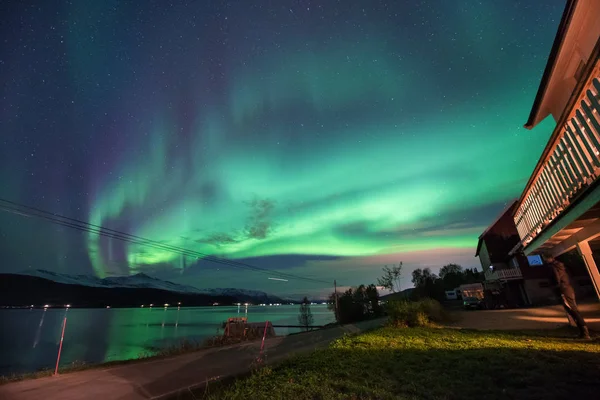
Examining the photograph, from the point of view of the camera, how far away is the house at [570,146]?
15.4ft

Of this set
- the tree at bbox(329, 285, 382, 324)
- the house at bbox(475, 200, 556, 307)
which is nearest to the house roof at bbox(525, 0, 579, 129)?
the house at bbox(475, 200, 556, 307)

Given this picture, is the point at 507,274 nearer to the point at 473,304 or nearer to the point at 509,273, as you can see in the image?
the point at 509,273

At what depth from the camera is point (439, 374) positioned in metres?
7.00

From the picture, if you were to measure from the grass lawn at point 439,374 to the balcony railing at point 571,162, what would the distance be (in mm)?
3642

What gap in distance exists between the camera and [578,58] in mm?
6781

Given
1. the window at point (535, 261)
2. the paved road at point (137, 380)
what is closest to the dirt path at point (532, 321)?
the window at point (535, 261)

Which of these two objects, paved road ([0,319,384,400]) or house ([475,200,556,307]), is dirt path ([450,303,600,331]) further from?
paved road ([0,319,384,400])

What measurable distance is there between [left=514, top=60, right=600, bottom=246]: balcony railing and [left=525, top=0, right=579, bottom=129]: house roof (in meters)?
2.15

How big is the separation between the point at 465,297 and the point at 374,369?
124ft

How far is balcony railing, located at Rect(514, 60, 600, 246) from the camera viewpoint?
4.54 metres

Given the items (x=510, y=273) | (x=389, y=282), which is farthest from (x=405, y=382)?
(x=389, y=282)

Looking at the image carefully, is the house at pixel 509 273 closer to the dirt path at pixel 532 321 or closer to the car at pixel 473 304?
the car at pixel 473 304

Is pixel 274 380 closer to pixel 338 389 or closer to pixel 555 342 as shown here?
pixel 338 389

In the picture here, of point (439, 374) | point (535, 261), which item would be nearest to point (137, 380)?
point (439, 374)
